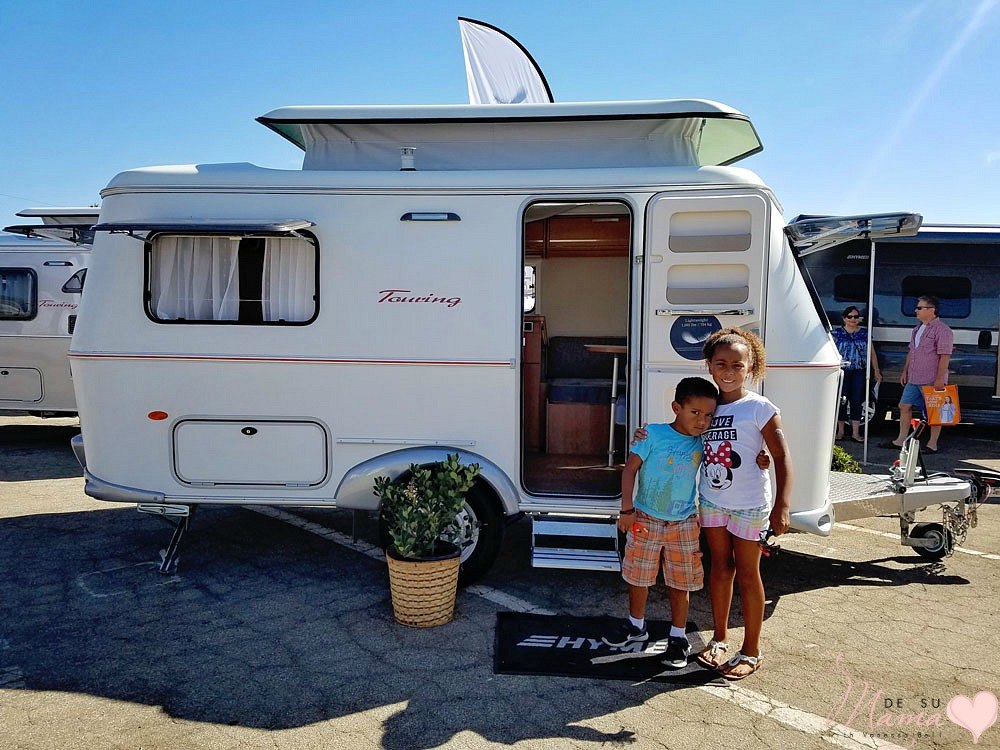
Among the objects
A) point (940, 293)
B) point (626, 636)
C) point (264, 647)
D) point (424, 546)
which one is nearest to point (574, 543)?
point (626, 636)

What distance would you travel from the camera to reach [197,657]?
3.88 meters

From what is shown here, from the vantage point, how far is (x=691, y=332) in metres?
4.45

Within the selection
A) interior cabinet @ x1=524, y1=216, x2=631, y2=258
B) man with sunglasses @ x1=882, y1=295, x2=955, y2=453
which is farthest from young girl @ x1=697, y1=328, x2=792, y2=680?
man with sunglasses @ x1=882, y1=295, x2=955, y2=453

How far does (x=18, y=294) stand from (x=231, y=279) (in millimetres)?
6389

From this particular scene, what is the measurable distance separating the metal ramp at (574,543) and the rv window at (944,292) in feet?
25.2

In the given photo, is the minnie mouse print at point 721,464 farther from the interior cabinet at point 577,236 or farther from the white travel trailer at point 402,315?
Answer: the interior cabinet at point 577,236

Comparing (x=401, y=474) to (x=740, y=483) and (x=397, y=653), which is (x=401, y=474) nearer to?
(x=397, y=653)

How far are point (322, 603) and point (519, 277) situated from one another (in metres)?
2.39

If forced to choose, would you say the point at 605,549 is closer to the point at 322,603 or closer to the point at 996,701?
the point at 322,603

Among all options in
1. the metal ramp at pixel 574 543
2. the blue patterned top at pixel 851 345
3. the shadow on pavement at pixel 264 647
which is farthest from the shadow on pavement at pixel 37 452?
the blue patterned top at pixel 851 345

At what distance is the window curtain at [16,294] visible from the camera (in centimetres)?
931

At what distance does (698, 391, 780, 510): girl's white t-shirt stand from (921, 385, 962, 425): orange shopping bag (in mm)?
5947

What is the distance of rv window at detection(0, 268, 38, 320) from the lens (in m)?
9.30

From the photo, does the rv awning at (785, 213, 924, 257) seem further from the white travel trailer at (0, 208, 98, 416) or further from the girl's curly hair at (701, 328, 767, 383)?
the white travel trailer at (0, 208, 98, 416)
